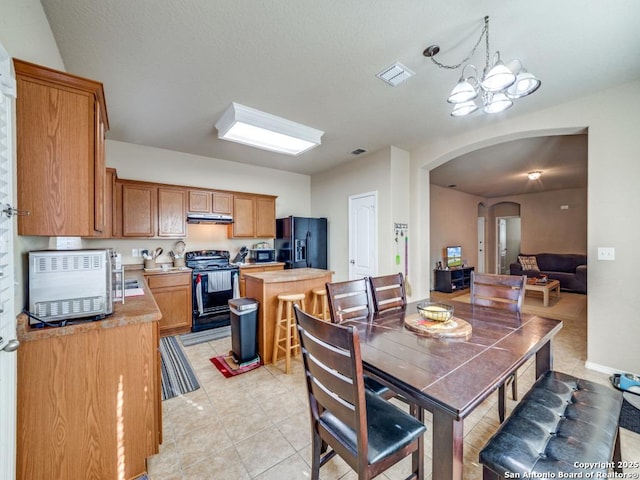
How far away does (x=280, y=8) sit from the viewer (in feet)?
5.58

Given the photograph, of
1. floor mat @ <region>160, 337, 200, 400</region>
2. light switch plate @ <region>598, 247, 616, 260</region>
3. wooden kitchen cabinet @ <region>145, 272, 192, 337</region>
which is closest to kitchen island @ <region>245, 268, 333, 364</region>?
floor mat @ <region>160, 337, 200, 400</region>

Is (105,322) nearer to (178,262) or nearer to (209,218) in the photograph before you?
(178,262)

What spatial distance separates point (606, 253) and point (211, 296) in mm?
4772

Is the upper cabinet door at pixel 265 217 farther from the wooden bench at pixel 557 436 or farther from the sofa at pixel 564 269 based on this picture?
the sofa at pixel 564 269

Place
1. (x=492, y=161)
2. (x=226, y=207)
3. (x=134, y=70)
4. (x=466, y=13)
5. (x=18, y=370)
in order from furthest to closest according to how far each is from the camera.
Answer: (x=492, y=161) → (x=226, y=207) → (x=134, y=70) → (x=466, y=13) → (x=18, y=370)

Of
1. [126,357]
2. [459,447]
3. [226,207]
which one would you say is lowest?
[459,447]

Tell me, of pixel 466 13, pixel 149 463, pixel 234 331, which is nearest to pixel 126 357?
pixel 149 463

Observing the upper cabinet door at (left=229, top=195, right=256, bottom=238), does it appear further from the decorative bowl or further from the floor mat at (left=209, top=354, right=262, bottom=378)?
the decorative bowl

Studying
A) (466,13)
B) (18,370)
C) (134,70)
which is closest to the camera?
(18,370)

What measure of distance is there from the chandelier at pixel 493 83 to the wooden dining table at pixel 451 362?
1519 mm

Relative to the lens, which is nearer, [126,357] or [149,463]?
[126,357]

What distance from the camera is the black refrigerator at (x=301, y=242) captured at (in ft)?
16.3

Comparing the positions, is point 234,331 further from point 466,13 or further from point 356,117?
point 466,13

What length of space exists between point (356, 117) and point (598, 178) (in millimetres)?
2586
